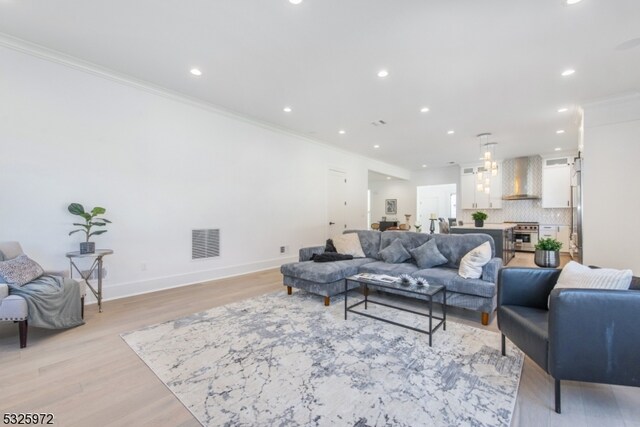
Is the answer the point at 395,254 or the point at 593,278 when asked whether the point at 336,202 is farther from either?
the point at 593,278

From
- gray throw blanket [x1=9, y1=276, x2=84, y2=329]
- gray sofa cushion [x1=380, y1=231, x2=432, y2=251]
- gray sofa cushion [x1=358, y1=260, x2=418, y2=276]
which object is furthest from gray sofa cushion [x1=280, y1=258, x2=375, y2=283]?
gray throw blanket [x1=9, y1=276, x2=84, y2=329]

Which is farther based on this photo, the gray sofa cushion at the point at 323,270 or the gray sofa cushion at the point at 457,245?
the gray sofa cushion at the point at 457,245

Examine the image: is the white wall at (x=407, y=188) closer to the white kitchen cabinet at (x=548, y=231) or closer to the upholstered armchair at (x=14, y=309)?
the white kitchen cabinet at (x=548, y=231)

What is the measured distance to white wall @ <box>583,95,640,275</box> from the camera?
166 inches

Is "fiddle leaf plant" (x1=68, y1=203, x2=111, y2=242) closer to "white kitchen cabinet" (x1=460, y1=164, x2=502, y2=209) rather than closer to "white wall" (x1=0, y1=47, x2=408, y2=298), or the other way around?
"white wall" (x1=0, y1=47, x2=408, y2=298)

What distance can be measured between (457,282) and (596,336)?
155 centimetres

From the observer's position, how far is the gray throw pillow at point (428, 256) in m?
3.73

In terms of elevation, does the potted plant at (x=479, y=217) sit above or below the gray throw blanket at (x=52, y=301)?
above

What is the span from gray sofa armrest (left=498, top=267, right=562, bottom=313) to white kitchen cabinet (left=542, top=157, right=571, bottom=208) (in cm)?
771

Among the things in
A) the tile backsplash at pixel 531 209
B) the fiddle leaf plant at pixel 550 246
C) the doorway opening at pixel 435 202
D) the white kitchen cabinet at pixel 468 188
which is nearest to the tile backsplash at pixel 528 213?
the tile backsplash at pixel 531 209

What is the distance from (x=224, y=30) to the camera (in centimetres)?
282

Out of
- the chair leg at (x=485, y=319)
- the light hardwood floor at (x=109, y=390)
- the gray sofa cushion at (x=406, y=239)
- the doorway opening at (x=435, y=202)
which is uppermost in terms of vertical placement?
the doorway opening at (x=435, y=202)

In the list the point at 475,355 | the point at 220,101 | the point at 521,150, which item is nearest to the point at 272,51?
the point at 220,101

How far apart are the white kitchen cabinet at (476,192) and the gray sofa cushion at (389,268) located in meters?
6.77
